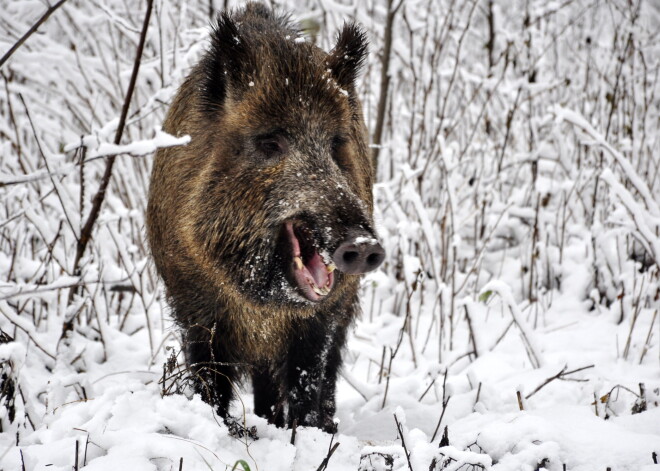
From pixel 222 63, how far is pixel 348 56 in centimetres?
51

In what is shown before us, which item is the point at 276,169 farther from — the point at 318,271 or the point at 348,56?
the point at 348,56

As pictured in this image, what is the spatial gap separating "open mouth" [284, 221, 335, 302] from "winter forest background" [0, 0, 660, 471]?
450 millimetres

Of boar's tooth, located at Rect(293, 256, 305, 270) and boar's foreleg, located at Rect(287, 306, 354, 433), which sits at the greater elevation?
boar's tooth, located at Rect(293, 256, 305, 270)

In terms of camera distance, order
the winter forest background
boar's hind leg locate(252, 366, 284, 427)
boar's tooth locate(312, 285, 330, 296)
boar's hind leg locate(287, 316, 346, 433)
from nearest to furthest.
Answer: the winter forest background, boar's tooth locate(312, 285, 330, 296), boar's hind leg locate(287, 316, 346, 433), boar's hind leg locate(252, 366, 284, 427)

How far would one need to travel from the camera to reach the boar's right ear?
2.26 m

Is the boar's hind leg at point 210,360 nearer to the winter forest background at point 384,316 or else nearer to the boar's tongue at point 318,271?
the winter forest background at point 384,316

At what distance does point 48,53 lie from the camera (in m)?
3.83

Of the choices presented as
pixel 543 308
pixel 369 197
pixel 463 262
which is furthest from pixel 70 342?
pixel 463 262

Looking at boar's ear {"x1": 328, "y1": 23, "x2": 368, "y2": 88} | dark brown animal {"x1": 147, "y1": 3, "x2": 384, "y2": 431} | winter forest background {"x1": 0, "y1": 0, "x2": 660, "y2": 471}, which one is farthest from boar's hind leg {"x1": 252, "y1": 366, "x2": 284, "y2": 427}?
boar's ear {"x1": 328, "y1": 23, "x2": 368, "y2": 88}

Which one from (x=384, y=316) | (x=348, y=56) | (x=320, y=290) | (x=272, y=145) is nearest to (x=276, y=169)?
(x=272, y=145)

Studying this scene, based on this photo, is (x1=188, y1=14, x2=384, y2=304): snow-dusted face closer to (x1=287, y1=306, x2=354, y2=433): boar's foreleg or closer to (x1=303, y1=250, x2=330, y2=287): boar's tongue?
(x1=303, y1=250, x2=330, y2=287): boar's tongue

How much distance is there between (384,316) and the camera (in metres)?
4.34

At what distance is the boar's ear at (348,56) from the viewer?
7.98ft

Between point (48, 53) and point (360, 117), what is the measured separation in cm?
227
